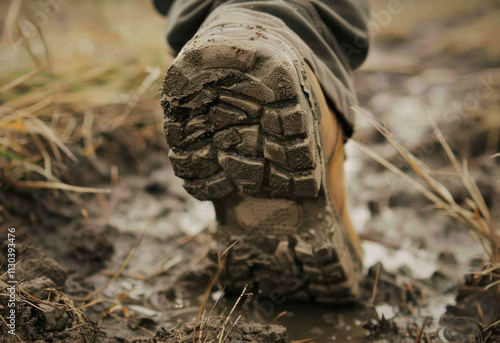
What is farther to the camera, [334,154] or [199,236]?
[199,236]

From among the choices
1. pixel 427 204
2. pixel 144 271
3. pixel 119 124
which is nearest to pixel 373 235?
pixel 427 204

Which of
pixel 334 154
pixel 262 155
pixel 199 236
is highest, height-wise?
pixel 262 155

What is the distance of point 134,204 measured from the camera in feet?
5.62

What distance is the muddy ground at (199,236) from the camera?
42.6 inches

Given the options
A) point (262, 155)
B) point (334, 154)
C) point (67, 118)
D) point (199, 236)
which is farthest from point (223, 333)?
point (67, 118)

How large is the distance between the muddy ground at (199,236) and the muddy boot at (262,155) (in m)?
0.11

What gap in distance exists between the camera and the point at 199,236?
5.15 feet

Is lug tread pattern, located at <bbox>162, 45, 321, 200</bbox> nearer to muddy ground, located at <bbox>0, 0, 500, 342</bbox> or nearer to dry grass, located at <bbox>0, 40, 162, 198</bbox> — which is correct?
muddy ground, located at <bbox>0, 0, 500, 342</bbox>

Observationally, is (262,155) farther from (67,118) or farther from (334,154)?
(67,118)

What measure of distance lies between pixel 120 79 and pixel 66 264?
1129 millimetres

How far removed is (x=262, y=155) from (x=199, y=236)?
64 cm

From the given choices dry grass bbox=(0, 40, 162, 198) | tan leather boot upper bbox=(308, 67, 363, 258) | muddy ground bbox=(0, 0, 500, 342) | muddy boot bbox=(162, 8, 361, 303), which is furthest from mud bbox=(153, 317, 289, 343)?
dry grass bbox=(0, 40, 162, 198)

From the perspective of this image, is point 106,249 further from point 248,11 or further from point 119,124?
point 248,11

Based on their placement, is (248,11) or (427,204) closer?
(248,11)
